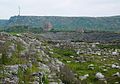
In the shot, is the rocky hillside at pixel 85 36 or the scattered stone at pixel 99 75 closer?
the scattered stone at pixel 99 75

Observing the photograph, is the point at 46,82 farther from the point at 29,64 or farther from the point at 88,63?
the point at 88,63

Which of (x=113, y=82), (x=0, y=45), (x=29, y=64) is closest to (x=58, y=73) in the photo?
(x=29, y=64)

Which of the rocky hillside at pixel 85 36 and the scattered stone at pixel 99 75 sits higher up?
the scattered stone at pixel 99 75

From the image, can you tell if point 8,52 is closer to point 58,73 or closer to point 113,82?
point 58,73

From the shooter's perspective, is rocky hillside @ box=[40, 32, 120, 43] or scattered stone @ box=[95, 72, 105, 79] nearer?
scattered stone @ box=[95, 72, 105, 79]

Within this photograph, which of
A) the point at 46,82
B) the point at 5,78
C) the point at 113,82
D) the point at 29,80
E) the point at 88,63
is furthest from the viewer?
the point at 88,63

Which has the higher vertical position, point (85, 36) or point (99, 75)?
point (99, 75)

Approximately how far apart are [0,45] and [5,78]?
35.4ft

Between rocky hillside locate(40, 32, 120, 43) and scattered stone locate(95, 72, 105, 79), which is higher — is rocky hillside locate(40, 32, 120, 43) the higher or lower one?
the lower one

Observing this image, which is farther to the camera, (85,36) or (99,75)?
(85,36)

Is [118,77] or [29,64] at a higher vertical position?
[29,64]

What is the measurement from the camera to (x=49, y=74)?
32438 mm

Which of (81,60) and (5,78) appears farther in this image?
(81,60)

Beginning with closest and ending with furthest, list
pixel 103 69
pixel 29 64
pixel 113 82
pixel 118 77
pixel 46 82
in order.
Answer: pixel 46 82
pixel 29 64
pixel 113 82
pixel 118 77
pixel 103 69
